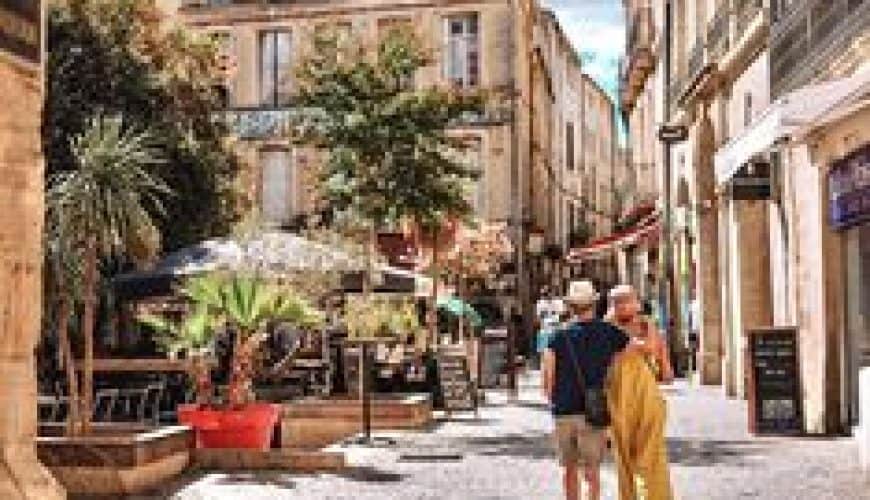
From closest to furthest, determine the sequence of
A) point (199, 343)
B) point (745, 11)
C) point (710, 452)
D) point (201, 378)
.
→ point (201, 378)
point (199, 343)
point (710, 452)
point (745, 11)

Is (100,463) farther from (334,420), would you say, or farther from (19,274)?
(334,420)

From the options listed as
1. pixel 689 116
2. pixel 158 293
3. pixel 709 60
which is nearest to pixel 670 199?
pixel 689 116

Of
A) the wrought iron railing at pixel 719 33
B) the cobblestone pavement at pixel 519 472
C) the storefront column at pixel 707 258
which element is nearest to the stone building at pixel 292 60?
the storefront column at pixel 707 258

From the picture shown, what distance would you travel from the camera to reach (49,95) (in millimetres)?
23609

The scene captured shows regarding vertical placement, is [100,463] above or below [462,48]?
below

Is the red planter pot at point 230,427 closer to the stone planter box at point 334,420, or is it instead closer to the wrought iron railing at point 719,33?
the stone planter box at point 334,420

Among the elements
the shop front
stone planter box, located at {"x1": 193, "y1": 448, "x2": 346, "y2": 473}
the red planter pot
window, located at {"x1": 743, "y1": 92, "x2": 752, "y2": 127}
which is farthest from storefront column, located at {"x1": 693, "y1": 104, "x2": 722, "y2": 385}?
stone planter box, located at {"x1": 193, "y1": 448, "x2": 346, "y2": 473}

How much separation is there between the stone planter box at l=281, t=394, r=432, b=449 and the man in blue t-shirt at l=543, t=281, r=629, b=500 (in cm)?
798

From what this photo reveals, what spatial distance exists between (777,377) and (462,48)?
25454 mm

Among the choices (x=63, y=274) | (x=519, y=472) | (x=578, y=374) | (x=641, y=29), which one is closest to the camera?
(x=578, y=374)

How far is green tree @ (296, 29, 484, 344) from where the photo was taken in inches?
827

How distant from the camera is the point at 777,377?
1539 cm

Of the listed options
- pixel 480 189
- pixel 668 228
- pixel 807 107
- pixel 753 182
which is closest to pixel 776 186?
pixel 753 182

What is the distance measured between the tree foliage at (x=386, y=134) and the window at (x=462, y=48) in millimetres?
17884
